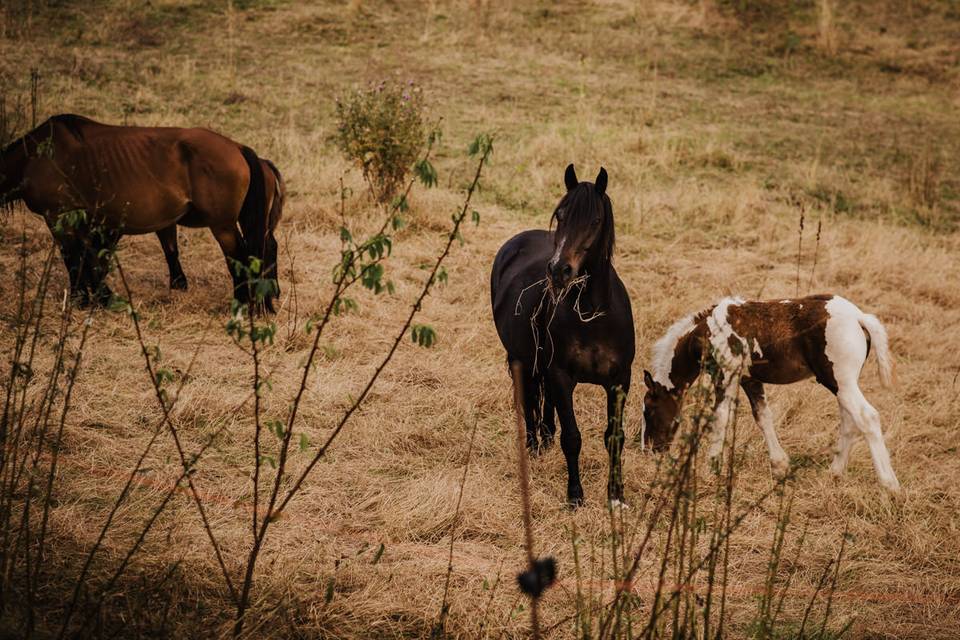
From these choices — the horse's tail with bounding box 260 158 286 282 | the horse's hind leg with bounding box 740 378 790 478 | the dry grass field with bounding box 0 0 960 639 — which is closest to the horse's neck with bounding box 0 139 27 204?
the dry grass field with bounding box 0 0 960 639

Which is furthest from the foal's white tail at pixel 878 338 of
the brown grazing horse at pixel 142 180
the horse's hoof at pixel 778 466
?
the brown grazing horse at pixel 142 180

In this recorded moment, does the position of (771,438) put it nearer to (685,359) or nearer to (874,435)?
(874,435)

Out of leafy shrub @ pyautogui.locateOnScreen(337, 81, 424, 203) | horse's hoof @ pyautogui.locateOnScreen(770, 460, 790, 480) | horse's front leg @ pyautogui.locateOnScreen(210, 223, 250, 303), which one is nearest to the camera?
horse's hoof @ pyautogui.locateOnScreen(770, 460, 790, 480)

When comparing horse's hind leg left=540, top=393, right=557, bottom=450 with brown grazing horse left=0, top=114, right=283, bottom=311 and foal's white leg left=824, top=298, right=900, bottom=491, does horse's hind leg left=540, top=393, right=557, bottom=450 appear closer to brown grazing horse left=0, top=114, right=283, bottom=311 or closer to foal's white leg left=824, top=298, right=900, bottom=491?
foal's white leg left=824, top=298, right=900, bottom=491

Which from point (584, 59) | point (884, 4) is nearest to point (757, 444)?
point (584, 59)

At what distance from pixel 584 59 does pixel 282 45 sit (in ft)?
19.1

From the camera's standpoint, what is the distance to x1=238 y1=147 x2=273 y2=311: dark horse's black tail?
625 cm

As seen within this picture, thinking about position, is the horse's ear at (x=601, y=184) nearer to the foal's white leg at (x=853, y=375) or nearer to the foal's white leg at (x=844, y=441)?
the foal's white leg at (x=853, y=375)

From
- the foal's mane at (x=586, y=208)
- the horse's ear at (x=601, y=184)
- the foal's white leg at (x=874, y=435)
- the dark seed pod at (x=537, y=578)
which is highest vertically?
the horse's ear at (x=601, y=184)

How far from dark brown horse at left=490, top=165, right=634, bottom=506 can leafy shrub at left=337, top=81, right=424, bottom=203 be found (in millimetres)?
3883

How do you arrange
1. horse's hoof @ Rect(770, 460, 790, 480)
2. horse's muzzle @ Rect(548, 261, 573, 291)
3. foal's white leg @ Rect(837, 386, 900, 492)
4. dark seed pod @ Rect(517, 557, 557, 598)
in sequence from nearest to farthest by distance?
dark seed pod @ Rect(517, 557, 557, 598)
horse's muzzle @ Rect(548, 261, 573, 291)
foal's white leg @ Rect(837, 386, 900, 492)
horse's hoof @ Rect(770, 460, 790, 480)

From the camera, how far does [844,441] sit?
4.47m

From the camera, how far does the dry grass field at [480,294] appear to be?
318 centimetres

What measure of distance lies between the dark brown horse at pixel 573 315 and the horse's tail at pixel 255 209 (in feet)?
8.40
